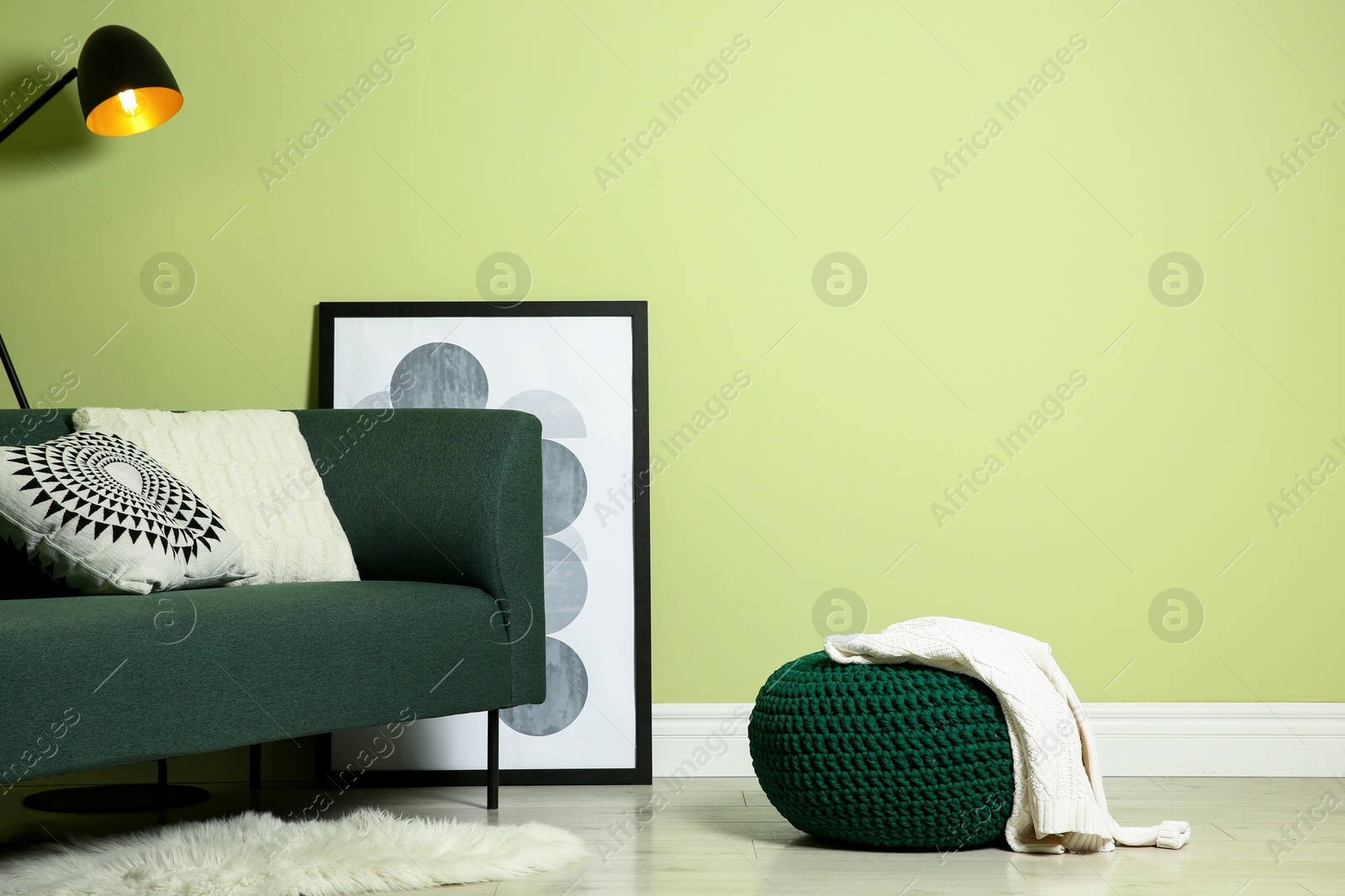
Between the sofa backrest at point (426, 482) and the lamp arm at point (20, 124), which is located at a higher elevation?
the lamp arm at point (20, 124)

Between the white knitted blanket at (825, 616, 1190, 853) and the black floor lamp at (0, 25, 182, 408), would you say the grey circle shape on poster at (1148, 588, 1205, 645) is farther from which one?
the black floor lamp at (0, 25, 182, 408)

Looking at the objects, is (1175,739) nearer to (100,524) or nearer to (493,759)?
(493,759)

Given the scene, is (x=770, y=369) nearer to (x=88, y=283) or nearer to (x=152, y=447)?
(x=152, y=447)

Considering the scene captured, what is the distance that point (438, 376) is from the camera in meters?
2.66

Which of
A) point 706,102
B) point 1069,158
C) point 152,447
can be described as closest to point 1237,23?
point 1069,158

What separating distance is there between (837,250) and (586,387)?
29.2 inches

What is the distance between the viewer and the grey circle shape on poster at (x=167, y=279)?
269 cm

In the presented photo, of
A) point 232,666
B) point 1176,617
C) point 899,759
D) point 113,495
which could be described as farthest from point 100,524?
point 1176,617

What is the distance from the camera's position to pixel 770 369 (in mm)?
2697

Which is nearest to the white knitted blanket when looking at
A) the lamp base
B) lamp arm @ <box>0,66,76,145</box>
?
the lamp base

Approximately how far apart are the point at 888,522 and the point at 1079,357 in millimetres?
654

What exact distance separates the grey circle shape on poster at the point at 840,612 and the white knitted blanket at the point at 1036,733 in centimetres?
76

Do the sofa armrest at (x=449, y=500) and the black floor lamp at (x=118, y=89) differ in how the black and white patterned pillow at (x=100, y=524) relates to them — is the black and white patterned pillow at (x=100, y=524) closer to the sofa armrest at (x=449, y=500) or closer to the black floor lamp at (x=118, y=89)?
the sofa armrest at (x=449, y=500)

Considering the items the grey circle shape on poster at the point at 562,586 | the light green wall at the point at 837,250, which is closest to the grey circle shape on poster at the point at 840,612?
the light green wall at the point at 837,250
